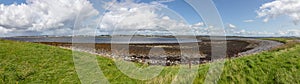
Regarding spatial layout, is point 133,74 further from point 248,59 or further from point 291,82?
point 291,82

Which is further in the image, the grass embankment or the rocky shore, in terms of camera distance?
the rocky shore

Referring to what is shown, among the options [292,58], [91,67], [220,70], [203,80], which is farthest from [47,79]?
[292,58]

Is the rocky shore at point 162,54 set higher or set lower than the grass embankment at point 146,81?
lower

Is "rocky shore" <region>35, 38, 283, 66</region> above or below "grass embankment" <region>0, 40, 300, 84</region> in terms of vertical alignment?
below

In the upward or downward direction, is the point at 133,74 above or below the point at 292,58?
below

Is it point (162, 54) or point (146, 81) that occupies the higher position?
point (146, 81)

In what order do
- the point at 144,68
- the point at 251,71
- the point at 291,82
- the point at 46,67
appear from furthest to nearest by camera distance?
the point at 144,68, the point at 46,67, the point at 251,71, the point at 291,82

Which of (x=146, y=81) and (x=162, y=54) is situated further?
(x=162, y=54)

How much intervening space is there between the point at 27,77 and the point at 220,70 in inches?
407

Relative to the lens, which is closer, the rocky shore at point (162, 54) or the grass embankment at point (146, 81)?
the grass embankment at point (146, 81)

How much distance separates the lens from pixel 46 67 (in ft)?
49.0

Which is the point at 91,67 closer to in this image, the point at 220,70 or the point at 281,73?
the point at 220,70

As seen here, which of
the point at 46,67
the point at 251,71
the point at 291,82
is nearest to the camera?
the point at 291,82

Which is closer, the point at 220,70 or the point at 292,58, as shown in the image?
the point at 220,70
